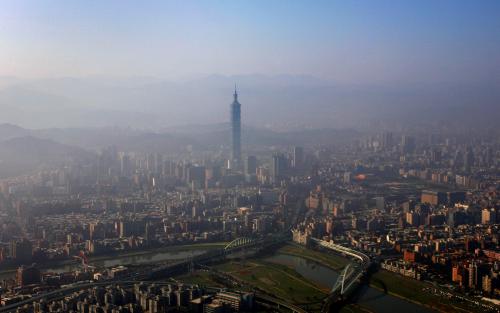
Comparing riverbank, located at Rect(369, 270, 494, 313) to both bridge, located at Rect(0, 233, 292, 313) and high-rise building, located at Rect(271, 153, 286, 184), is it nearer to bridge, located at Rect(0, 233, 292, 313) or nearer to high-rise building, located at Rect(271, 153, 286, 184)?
bridge, located at Rect(0, 233, 292, 313)

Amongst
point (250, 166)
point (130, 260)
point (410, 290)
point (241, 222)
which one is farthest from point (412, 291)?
point (250, 166)

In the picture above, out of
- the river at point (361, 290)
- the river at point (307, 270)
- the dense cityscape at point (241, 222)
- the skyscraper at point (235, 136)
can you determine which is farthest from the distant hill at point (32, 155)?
the river at point (361, 290)

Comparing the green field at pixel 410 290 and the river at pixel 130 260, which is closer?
the green field at pixel 410 290

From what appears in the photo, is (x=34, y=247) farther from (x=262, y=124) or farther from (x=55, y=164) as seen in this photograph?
(x=262, y=124)

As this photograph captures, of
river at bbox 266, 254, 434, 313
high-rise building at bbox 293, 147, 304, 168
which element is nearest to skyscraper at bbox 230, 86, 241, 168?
high-rise building at bbox 293, 147, 304, 168

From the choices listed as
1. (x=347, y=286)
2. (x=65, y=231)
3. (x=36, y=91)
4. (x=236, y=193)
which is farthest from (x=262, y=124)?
(x=347, y=286)

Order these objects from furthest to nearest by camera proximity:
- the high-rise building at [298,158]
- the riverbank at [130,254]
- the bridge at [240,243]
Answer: the high-rise building at [298,158] → the bridge at [240,243] → the riverbank at [130,254]

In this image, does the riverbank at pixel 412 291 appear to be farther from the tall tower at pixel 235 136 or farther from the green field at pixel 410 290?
the tall tower at pixel 235 136
